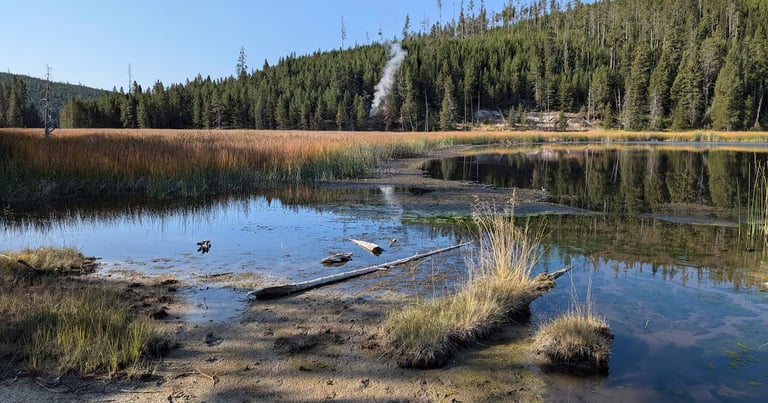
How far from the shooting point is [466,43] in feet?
380

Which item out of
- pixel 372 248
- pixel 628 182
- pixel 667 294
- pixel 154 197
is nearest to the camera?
pixel 667 294

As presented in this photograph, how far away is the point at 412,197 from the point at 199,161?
23.1 ft

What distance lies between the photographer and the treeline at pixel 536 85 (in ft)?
252

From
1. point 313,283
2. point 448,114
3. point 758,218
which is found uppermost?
point 448,114

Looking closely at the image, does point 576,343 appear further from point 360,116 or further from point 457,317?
point 360,116

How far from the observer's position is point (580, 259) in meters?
7.86

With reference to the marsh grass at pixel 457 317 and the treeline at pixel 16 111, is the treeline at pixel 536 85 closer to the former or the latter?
the treeline at pixel 16 111

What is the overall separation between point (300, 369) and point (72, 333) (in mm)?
1907

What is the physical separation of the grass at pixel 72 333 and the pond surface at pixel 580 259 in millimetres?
888

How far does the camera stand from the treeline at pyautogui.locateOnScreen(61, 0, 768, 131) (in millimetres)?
76688

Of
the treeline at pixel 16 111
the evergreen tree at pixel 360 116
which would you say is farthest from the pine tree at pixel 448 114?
the treeline at pixel 16 111

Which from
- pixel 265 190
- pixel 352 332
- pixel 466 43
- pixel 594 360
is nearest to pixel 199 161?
pixel 265 190

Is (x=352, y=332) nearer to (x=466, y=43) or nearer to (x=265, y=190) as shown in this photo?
(x=265, y=190)

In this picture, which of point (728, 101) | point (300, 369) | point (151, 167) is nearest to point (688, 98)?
point (728, 101)
